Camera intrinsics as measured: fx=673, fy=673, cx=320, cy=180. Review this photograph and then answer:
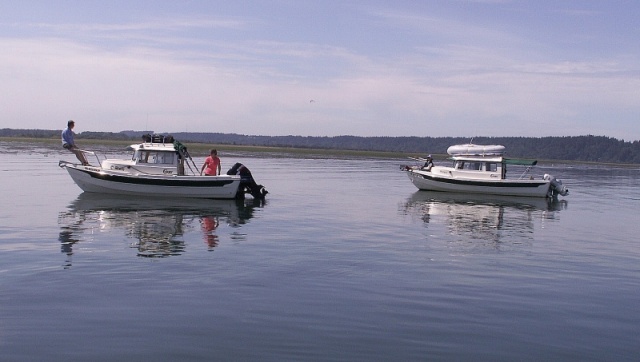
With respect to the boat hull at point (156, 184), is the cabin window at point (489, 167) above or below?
above

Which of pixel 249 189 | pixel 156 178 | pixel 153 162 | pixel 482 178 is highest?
pixel 153 162

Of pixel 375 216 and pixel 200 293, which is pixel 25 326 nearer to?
pixel 200 293

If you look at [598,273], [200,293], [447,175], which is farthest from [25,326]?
[447,175]

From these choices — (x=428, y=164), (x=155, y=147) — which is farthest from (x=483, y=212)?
(x=155, y=147)

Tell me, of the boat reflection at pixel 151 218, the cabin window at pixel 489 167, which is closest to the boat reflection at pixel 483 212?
the cabin window at pixel 489 167

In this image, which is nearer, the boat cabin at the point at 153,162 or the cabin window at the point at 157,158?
the boat cabin at the point at 153,162

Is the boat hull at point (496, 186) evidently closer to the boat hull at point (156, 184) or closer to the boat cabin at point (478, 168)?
the boat cabin at point (478, 168)

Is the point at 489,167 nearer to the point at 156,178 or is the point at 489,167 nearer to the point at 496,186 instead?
the point at 496,186

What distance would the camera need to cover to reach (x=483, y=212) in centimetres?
2980

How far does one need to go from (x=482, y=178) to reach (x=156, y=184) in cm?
1907

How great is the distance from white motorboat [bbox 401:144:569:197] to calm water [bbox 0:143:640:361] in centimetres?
1283

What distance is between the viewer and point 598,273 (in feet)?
51.0

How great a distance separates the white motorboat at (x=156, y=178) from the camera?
96.0 ft

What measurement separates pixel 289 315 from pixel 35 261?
6.61 m
